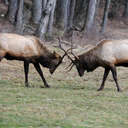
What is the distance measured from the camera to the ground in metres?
9.18

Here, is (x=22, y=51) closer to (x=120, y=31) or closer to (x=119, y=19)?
(x=120, y=31)

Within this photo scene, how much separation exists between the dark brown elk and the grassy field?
84 cm

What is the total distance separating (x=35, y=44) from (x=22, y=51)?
568mm

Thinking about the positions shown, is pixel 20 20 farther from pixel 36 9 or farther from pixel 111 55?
pixel 111 55

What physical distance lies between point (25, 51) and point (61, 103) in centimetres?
351

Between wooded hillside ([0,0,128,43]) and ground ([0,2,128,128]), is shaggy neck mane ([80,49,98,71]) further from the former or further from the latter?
wooded hillside ([0,0,128,43])

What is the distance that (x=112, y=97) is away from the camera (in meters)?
12.8

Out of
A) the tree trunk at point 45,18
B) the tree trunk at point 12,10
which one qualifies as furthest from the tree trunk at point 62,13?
the tree trunk at point 45,18

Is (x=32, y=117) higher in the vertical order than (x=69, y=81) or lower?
higher

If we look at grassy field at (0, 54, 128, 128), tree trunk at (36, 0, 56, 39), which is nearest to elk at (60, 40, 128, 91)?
grassy field at (0, 54, 128, 128)

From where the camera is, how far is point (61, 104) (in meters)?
11.3

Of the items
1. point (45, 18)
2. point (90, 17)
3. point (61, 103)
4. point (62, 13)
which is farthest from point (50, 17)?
point (61, 103)

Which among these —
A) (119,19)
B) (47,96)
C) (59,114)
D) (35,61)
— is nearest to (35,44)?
(35,61)

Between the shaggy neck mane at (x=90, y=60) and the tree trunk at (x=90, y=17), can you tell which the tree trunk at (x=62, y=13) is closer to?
the tree trunk at (x=90, y=17)
